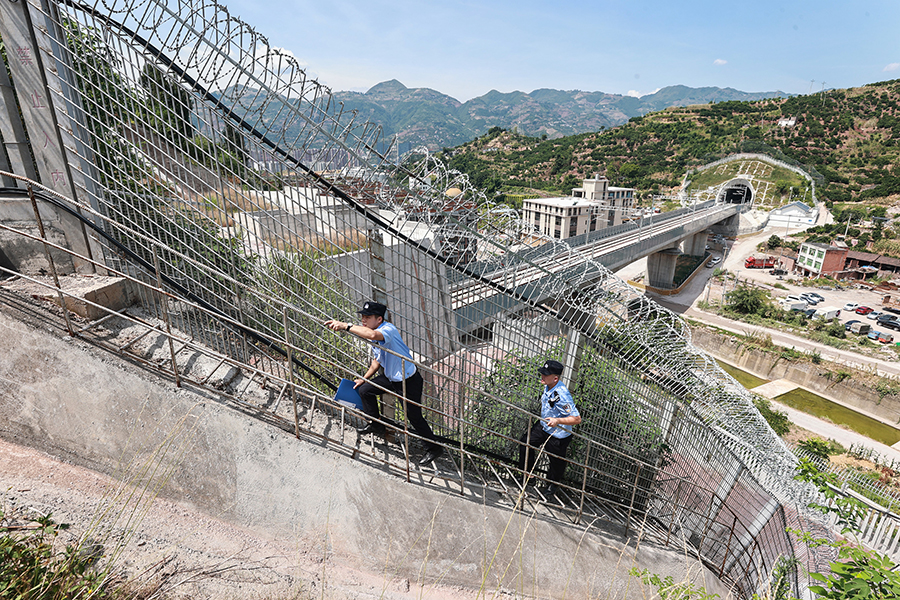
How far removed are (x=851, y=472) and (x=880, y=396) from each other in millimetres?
10335

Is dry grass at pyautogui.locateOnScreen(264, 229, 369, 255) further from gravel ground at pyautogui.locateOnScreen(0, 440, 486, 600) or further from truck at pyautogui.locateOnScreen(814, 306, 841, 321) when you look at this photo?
truck at pyautogui.locateOnScreen(814, 306, 841, 321)

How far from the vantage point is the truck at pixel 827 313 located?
30.0 m

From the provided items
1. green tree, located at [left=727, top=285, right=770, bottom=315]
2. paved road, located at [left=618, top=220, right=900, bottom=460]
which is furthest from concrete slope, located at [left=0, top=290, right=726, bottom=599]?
green tree, located at [left=727, top=285, right=770, bottom=315]

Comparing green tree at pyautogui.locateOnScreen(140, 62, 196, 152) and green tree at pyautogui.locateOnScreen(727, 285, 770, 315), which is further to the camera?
green tree at pyautogui.locateOnScreen(727, 285, 770, 315)

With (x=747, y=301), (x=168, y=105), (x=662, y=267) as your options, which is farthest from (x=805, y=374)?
(x=168, y=105)

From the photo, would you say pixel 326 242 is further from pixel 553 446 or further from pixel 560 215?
pixel 560 215

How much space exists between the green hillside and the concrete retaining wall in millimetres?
36536

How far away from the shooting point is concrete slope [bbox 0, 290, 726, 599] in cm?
301

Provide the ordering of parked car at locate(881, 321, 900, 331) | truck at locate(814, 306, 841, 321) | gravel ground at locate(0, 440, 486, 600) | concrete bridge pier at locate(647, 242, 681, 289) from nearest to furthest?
gravel ground at locate(0, 440, 486, 600) < parked car at locate(881, 321, 900, 331) < truck at locate(814, 306, 841, 321) < concrete bridge pier at locate(647, 242, 681, 289)

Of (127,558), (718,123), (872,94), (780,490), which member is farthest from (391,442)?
(872,94)

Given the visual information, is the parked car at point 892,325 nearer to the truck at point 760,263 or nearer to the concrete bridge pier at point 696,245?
the truck at point 760,263

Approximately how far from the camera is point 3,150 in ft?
12.7

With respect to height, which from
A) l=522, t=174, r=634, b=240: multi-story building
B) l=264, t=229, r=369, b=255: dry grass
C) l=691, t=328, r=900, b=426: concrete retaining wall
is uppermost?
l=264, t=229, r=369, b=255: dry grass

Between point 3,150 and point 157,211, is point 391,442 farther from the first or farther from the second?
point 3,150
